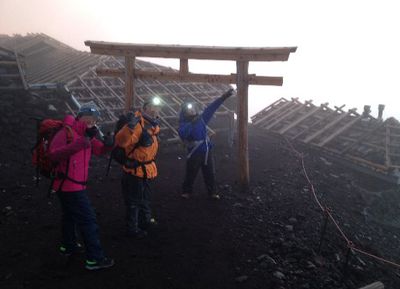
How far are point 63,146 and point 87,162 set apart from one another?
0.50 m

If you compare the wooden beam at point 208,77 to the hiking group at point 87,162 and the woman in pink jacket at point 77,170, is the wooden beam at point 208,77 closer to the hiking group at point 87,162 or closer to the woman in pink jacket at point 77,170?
the hiking group at point 87,162

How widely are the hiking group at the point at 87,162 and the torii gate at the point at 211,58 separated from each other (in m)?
2.78

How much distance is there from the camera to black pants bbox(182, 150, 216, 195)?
815 cm

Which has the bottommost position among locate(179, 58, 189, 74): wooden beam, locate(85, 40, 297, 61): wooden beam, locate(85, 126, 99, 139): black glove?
locate(85, 126, 99, 139): black glove

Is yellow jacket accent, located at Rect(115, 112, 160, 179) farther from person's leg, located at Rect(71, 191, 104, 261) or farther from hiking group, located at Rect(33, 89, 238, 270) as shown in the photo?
person's leg, located at Rect(71, 191, 104, 261)

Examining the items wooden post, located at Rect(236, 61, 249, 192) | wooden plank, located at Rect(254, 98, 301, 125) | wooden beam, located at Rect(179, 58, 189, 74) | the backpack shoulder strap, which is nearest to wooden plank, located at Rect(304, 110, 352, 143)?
wooden plank, located at Rect(254, 98, 301, 125)

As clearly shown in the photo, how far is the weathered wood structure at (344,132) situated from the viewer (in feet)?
45.2

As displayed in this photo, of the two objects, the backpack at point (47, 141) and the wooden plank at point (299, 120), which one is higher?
the backpack at point (47, 141)

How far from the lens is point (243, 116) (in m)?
9.07

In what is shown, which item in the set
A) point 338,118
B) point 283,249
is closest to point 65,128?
point 283,249

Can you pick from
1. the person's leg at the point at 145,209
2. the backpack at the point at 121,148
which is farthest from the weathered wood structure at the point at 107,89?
the backpack at the point at 121,148

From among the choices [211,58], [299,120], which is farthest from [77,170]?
[299,120]

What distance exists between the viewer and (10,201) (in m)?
7.82

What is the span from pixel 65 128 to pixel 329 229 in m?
6.35
